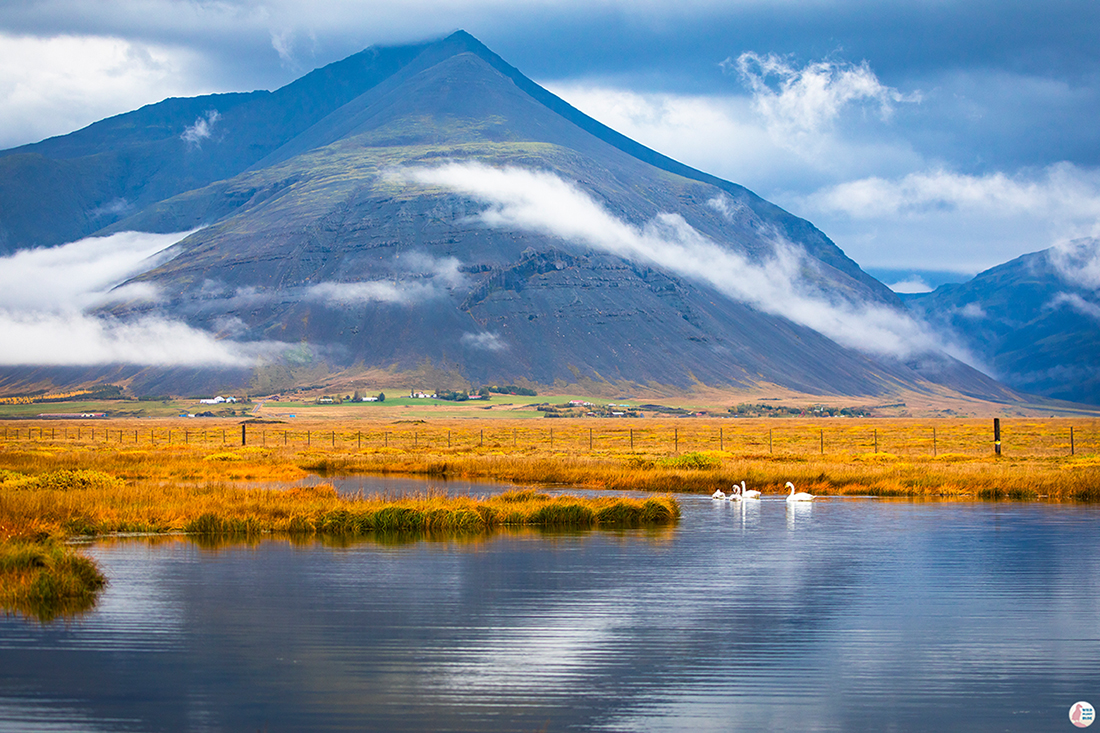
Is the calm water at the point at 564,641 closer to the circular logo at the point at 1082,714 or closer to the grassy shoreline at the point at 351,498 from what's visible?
the circular logo at the point at 1082,714

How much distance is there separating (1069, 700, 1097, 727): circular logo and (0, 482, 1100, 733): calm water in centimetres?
20

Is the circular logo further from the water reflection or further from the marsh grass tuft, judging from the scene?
the water reflection

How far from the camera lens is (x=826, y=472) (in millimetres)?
47844

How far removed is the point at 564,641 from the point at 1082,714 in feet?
24.1

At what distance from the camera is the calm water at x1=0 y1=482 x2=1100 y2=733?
44.1 feet

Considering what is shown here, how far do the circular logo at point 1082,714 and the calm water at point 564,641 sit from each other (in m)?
0.20

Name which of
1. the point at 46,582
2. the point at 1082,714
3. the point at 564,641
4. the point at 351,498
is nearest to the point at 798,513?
the point at 351,498

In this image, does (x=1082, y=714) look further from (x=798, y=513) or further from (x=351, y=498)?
(x=351, y=498)

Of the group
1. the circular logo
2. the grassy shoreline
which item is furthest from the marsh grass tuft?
the circular logo

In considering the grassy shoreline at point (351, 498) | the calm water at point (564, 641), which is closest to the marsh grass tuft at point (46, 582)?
the grassy shoreline at point (351, 498)

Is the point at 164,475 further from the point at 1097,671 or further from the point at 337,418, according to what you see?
the point at 337,418

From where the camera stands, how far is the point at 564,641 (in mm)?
16906

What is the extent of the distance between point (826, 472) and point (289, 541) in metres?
27.8

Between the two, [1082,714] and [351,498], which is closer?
[1082,714]
